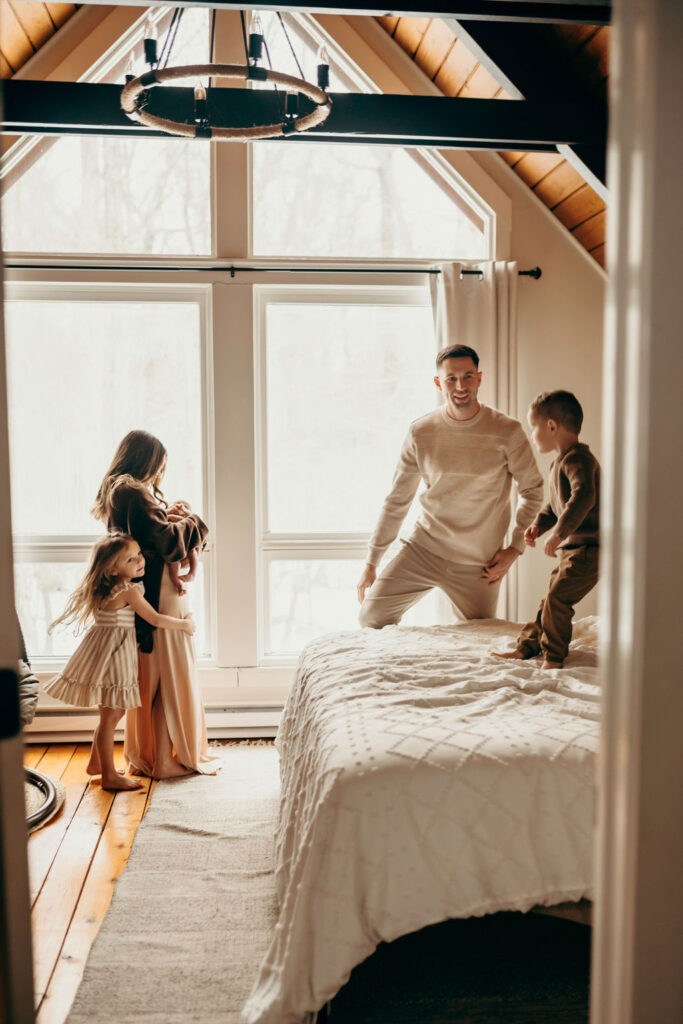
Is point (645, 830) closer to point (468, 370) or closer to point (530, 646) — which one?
point (530, 646)

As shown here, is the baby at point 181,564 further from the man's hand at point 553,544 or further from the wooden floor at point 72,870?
the man's hand at point 553,544

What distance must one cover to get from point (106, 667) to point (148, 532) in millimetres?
572

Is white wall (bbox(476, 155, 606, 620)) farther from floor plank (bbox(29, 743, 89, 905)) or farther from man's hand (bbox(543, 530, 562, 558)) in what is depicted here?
floor plank (bbox(29, 743, 89, 905))

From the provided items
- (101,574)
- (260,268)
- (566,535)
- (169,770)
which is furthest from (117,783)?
(260,268)

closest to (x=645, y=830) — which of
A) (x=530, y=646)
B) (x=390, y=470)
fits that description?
(x=530, y=646)

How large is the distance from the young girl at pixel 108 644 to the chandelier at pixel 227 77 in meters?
1.62

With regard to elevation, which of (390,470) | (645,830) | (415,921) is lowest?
(415,921)

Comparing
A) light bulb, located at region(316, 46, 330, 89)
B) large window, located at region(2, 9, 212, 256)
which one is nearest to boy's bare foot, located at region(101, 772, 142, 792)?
large window, located at region(2, 9, 212, 256)

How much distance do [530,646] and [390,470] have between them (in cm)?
181

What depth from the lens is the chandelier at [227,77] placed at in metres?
2.09

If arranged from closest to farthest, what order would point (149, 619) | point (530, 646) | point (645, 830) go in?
point (645, 830) → point (530, 646) → point (149, 619)

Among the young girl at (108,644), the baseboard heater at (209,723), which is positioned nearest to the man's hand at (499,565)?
the baseboard heater at (209,723)

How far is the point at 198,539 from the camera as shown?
3.70 metres

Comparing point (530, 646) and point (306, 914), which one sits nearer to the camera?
point (306, 914)
